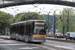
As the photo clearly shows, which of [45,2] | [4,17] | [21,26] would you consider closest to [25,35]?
[21,26]

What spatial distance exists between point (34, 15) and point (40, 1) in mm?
65839

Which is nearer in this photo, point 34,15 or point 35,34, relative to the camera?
point 35,34

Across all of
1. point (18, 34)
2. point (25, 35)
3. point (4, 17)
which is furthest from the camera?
point (4, 17)

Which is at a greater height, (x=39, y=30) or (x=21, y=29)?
(x=21, y=29)

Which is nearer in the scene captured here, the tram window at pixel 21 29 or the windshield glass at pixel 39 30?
the windshield glass at pixel 39 30

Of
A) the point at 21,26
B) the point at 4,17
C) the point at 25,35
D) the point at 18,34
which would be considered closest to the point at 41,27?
the point at 25,35

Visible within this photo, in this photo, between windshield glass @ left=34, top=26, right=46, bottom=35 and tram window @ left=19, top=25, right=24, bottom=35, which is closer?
windshield glass @ left=34, top=26, right=46, bottom=35

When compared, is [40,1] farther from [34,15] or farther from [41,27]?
[34,15]

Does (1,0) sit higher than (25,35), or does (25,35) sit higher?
(1,0)

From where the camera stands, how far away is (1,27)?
114312 mm

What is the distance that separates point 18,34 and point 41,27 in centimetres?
1100

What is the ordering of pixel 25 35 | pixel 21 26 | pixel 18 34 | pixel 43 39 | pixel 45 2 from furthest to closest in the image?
pixel 45 2
pixel 18 34
pixel 21 26
pixel 25 35
pixel 43 39

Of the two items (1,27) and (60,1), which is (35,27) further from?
(1,27)

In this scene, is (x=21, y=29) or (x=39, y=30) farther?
(x=21, y=29)
